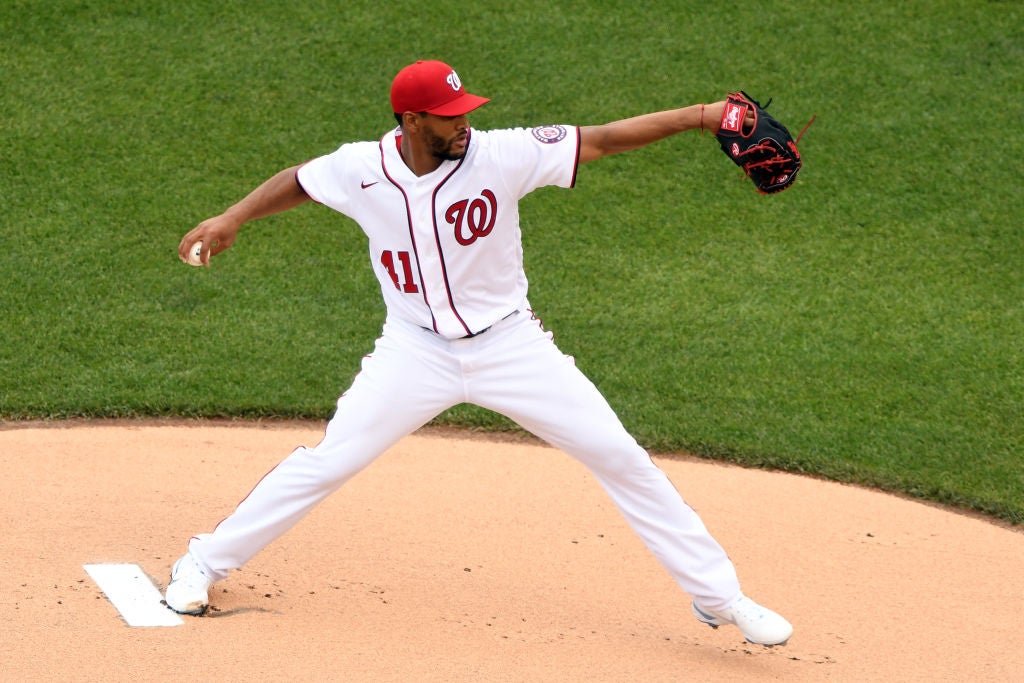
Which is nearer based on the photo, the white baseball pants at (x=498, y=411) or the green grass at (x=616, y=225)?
the white baseball pants at (x=498, y=411)

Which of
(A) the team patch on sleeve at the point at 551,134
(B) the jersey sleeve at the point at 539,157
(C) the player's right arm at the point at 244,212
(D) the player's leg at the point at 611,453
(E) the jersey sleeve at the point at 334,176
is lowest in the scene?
(D) the player's leg at the point at 611,453

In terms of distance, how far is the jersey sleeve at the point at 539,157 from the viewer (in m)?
4.49

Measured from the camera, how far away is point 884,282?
354 inches

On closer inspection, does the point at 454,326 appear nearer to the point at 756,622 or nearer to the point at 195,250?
the point at 195,250

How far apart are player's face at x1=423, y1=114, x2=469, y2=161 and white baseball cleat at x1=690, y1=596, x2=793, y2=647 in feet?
6.04

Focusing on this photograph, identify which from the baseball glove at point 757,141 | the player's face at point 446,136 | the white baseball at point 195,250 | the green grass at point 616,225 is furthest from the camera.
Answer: the green grass at point 616,225

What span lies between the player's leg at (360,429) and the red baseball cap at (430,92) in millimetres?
781

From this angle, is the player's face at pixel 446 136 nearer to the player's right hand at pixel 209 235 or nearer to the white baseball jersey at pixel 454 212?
the white baseball jersey at pixel 454 212

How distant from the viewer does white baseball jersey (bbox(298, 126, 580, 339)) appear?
446cm

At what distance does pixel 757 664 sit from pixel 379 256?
1954mm

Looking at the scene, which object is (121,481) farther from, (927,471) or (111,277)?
(927,471)

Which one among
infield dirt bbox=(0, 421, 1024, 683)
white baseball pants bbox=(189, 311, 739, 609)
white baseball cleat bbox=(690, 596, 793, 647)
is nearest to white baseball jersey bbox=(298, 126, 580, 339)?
white baseball pants bbox=(189, 311, 739, 609)

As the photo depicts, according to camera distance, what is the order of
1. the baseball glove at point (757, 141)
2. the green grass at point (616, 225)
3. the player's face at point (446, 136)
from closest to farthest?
the baseball glove at point (757, 141), the player's face at point (446, 136), the green grass at point (616, 225)

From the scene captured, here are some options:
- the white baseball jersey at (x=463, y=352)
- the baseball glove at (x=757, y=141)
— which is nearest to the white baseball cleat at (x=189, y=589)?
the white baseball jersey at (x=463, y=352)
